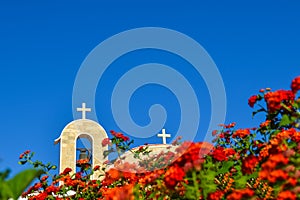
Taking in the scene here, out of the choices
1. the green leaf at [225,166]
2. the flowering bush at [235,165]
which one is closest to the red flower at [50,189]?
the flowering bush at [235,165]

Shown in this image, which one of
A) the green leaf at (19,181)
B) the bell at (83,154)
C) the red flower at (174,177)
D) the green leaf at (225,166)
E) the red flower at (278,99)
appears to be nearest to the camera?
the green leaf at (19,181)

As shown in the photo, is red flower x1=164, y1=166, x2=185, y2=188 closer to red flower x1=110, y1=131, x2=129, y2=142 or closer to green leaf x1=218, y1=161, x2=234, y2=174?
green leaf x1=218, y1=161, x2=234, y2=174

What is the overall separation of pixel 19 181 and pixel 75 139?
29.6ft

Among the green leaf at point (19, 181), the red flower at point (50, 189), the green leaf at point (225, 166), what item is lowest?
the green leaf at point (19, 181)

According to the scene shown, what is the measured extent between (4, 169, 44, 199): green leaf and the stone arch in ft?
27.4

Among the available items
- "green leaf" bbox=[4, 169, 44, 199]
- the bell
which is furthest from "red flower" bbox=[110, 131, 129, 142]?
the bell

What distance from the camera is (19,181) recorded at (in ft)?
5.88

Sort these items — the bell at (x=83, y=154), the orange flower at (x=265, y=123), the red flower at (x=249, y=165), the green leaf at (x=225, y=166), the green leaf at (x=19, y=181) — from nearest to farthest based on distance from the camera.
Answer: the green leaf at (x=19, y=181) < the red flower at (x=249, y=165) < the green leaf at (x=225, y=166) < the orange flower at (x=265, y=123) < the bell at (x=83, y=154)

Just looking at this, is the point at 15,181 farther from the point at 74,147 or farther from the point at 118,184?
the point at 74,147

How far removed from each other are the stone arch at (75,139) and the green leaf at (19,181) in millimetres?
8350

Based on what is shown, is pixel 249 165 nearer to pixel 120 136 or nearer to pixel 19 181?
pixel 19 181

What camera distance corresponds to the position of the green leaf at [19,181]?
1.76 metres

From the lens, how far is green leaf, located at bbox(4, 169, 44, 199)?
1.76m

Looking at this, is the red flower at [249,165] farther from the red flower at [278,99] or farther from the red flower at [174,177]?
the red flower at [174,177]
